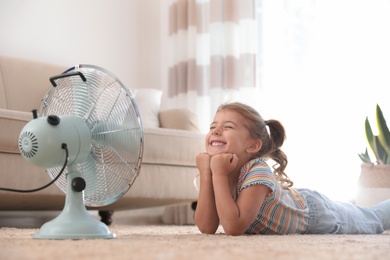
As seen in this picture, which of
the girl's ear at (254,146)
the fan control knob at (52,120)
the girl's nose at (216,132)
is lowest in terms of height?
the girl's ear at (254,146)

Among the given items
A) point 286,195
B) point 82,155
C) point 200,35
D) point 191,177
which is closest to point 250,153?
point 286,195

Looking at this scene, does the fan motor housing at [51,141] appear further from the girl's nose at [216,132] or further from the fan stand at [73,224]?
the girl's nose at [216,132]

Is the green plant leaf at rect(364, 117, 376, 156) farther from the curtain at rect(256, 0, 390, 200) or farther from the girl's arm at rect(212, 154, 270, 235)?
the girl's arm at rect(212, 154, 270, 235)

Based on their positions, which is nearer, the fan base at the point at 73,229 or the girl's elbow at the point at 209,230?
the fan base at the point at 73,229

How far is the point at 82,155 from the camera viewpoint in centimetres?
150

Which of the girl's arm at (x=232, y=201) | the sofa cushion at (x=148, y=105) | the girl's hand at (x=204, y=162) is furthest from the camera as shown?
the sofa cushion at (x=148, y=105)

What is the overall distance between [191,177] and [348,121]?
905mm

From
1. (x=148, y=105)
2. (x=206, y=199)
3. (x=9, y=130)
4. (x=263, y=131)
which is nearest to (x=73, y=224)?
(x=206, y=199)

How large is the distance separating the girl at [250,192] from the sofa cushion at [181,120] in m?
1.20

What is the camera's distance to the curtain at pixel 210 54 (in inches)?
136

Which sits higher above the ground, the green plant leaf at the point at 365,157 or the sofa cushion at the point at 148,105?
the sofa cushion at the point at 148,105

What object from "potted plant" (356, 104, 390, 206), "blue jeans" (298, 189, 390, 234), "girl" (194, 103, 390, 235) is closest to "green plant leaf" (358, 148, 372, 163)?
"potted plant" (356, 104, 390, 206)

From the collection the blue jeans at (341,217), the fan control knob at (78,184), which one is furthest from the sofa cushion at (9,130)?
the blue jeans at (341,217)

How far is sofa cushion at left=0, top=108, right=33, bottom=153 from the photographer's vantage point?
223 cm
